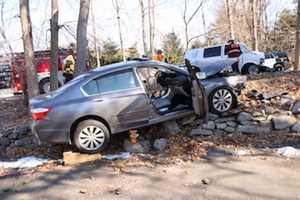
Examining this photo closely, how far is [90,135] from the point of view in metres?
9.47

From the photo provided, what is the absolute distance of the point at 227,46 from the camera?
81.1ft

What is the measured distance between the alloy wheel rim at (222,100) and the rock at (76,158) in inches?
105

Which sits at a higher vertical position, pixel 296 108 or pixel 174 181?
pixel 296 108

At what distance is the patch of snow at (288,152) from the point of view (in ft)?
26.1

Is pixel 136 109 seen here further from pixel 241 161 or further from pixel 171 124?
pixel 241 161

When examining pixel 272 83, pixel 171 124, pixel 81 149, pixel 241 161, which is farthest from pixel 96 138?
pixel 272 83

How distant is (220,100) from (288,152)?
251cm

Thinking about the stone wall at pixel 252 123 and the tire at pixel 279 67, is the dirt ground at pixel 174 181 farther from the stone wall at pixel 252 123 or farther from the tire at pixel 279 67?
the tire at pixel 279 67

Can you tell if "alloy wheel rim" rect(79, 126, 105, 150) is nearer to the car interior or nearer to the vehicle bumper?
the vehicle bumper

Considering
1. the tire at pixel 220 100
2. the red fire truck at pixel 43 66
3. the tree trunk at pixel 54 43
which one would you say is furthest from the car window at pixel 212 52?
the tire at pixel 220 100

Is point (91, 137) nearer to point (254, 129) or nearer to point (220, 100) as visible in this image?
point (220, 100)

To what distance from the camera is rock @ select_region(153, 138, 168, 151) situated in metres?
9.46

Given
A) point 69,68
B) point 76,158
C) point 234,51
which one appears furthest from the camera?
point 234,51

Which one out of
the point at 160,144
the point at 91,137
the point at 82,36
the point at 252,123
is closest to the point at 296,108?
the point at 252,123
